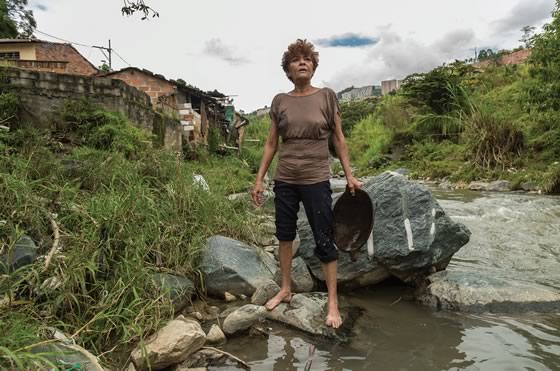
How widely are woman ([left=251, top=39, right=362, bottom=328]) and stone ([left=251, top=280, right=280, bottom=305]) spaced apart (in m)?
0.12

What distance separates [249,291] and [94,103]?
6288mm

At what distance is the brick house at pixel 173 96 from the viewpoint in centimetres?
1266

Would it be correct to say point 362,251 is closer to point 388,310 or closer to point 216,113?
point 388,310

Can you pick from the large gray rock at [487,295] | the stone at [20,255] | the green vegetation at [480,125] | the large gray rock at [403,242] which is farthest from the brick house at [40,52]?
the large gray rock at [487,295]

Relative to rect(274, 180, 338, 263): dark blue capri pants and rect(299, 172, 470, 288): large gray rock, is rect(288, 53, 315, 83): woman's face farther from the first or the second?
rect(299, 172, 470, 288): large gray rock

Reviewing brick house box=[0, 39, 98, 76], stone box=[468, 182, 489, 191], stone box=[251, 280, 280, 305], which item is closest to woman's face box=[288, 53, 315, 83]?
stone box=[251, 280, 280, 305]

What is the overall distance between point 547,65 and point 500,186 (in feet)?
10.8

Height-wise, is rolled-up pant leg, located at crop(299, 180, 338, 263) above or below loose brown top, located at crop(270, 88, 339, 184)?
below

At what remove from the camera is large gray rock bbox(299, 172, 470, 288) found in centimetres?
357

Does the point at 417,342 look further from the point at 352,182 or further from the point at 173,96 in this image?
the point at 173,96

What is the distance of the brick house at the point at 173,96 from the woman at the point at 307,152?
334 inches

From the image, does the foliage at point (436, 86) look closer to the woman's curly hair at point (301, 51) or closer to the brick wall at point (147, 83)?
the brick wall at point (147, 83)

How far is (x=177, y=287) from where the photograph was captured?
3.11 metres

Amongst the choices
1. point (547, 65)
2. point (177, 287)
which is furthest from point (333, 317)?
point (547, 65)
